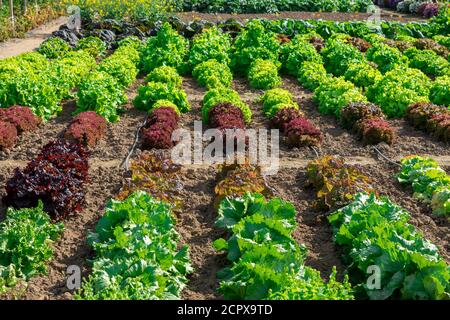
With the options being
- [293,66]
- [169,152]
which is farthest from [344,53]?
[169,152]

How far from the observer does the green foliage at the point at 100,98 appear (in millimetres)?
12375

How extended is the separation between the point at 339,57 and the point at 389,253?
1103 centimetres

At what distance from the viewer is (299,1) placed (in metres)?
30.1

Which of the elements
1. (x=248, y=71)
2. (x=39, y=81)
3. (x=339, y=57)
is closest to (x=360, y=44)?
(x=339, y=57)

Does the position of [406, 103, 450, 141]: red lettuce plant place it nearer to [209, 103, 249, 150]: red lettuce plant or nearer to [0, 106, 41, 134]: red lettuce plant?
[209, 103, 249, 150]: red lettuce plant

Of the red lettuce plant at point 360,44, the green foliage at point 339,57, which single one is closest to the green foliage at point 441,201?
the green foliage at point 339,57

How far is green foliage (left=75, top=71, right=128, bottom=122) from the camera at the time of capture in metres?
12.4

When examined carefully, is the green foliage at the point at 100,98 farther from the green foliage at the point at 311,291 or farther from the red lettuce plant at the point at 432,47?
the red lettuce plant at the point at 432,47

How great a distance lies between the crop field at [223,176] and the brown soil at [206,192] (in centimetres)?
3

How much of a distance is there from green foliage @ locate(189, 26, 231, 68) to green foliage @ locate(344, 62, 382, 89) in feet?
10.9

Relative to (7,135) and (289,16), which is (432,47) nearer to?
(289,16)

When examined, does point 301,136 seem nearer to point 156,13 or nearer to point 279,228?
point 279,228

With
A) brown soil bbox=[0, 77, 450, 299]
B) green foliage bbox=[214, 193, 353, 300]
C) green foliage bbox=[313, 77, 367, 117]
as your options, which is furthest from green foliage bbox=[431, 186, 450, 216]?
green foliage bbox=[313, 77, 367, 117]

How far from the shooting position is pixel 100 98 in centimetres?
1234
